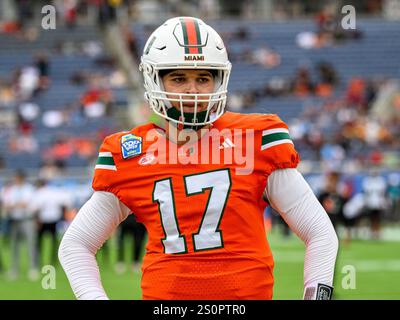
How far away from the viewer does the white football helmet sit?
3.97 m

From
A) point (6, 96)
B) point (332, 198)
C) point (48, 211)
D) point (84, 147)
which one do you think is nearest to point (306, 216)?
point (48, 211)

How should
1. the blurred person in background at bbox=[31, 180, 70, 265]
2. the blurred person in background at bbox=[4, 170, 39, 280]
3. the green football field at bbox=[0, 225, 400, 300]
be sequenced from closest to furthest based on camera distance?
1. the green football field at bbox=[0, 225, 400, 300]
2. the blurred person in background at bbox=[4, 170, 39, 280]
3. the blurred person in background at bbox=[31, 180, 70, 265]

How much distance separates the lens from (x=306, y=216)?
3.94 meters

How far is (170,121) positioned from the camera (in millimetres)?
4059

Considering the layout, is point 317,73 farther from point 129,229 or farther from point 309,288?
point 309,288

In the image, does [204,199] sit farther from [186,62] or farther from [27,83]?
[27,83]

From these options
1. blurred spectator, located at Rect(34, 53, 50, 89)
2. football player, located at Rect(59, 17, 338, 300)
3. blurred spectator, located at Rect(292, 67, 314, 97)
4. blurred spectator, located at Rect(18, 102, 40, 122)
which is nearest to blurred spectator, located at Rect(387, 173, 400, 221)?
blurred spectator, located at Rect(292, 67, 314, 97)

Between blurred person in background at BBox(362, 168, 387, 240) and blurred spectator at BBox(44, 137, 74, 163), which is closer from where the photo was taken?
blurred person in background at BBox(362, 168, 387, 240)

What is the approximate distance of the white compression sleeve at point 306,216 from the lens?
12.8 feet

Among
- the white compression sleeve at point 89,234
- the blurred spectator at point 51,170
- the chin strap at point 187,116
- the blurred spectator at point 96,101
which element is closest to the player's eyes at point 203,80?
the chin strap at point 187,116

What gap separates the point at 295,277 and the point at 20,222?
455 centimetres

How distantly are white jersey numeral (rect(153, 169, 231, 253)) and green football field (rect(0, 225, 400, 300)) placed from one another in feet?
16.9

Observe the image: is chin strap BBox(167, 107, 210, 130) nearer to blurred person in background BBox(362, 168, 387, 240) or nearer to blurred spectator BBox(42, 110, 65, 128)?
blurred person in background BBox(362, 168, 387, 240)
